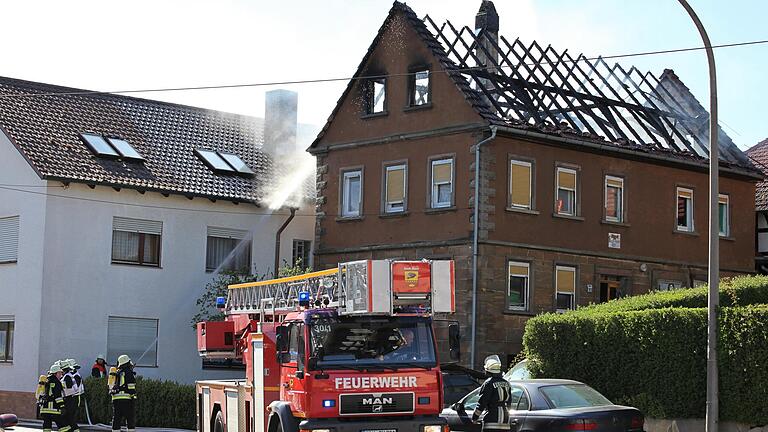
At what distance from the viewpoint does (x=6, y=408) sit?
31797 mm

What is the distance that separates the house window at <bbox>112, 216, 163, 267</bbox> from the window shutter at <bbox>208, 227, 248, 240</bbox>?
165cm

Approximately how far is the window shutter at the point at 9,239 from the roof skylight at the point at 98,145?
2.74 meters

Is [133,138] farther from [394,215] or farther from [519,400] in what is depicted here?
[519,400]

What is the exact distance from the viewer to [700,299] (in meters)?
23.2

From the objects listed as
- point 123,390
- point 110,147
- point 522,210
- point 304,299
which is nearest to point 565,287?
point 522,210

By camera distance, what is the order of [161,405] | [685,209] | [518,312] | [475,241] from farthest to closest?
[685,209], [518,312], [475,241], [161,405]

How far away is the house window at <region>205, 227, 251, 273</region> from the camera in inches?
1377

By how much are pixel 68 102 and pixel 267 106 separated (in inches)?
253

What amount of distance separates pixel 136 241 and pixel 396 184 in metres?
7.15

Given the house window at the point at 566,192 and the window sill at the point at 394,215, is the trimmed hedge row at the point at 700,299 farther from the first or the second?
the window sill at the point at 394,215

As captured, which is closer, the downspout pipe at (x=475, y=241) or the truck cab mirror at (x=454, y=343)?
the truck cab mirror at (x=454, y=343)

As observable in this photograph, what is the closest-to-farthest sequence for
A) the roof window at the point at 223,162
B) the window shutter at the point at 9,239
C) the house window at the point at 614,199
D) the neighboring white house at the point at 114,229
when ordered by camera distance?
the neighboring white house at the point at 114,229
the window shutter at the point at 9,239
the house window at the point at 614,199
the roof window at the point at 223,162

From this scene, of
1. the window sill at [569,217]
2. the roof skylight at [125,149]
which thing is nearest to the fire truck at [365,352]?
the window sill at [569,217]

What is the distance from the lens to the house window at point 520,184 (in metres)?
30.6
